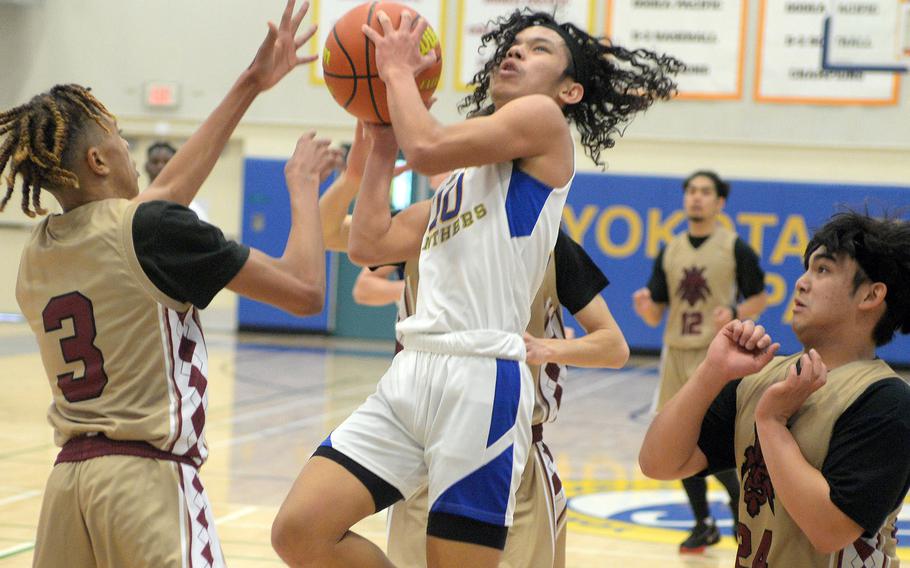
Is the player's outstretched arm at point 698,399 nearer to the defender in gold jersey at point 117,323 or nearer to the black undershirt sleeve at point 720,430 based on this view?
the black undershirt sleeve at point 720,430

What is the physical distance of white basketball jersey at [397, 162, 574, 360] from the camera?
2.75 m

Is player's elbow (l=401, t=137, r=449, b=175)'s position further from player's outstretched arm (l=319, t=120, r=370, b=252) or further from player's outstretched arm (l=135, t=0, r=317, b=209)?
player's outstretched arm (l=319, t=120, r=370, b=252)

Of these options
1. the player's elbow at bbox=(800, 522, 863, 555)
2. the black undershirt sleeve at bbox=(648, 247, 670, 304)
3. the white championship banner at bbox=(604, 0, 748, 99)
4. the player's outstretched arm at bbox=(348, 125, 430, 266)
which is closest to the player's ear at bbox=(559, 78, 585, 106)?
the player's outstretched arm at bbox=(348, 125, 430, 266)

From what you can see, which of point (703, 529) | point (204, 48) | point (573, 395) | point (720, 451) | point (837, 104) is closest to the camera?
point (720, 451)

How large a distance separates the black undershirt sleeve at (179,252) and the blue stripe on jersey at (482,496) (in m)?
0.70

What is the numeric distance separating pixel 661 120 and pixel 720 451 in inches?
507

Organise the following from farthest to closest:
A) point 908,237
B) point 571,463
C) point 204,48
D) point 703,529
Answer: point 204,48
point 571,463
point 703,529
point 908,237

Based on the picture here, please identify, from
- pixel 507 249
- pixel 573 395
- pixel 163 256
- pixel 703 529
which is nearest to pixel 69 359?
pixel 163 256

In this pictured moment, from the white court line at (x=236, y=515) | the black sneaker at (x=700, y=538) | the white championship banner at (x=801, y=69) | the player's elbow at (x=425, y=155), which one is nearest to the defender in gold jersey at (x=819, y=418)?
the player's elbow at (x=425, y=155)

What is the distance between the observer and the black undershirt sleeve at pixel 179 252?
2.53 meters

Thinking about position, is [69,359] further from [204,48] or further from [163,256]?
[204,48]

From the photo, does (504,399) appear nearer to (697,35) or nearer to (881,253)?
(881,253)

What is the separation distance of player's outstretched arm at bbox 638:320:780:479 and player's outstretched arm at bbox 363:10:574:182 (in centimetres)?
63

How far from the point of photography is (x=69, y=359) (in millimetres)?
2607
